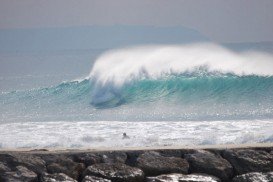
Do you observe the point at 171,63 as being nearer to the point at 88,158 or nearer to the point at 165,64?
the point at 165,64

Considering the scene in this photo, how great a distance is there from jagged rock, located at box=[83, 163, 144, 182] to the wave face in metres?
6.20

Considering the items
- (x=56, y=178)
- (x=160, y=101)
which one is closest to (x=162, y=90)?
(x=160, y=101)

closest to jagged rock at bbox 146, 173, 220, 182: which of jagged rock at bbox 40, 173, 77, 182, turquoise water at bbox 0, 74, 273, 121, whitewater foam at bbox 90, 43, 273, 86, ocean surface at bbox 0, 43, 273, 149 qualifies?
jagged rock at bbox 40, 173, 77, 182

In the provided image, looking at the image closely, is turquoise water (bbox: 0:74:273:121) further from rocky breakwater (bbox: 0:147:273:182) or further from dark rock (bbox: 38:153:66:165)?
dark rock (bbox: 38:153:66:165)

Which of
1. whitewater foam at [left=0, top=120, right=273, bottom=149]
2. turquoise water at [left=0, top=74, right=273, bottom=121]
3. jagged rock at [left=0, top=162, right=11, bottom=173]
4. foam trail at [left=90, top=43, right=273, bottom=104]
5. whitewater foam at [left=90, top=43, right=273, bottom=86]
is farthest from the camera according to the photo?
whitewater foam at [left=90, top=43, right=273, bottom=86]

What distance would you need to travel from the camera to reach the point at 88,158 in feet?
19.5

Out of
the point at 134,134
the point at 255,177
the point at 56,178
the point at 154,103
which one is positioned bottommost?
the point at 255,177

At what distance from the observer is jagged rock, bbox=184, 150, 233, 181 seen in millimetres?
5738

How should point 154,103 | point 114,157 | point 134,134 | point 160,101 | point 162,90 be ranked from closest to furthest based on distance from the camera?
point 114,157 → point 134,134 → point 154,103 → point 160,101 → point 162,90

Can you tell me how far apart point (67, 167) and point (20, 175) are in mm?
445

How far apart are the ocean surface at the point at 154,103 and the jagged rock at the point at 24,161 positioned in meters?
Answer: 2.33

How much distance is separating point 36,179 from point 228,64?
1246cm

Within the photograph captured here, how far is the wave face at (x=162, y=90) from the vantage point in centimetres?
1329

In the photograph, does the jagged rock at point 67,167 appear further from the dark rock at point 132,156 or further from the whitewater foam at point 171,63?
the whitewater foam at point 171,63
